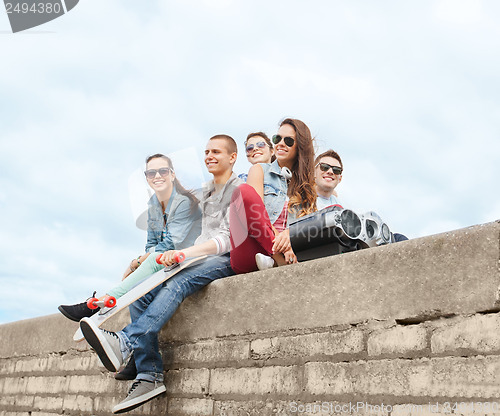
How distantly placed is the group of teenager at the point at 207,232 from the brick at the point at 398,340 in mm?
809

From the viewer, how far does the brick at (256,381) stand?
122 inches

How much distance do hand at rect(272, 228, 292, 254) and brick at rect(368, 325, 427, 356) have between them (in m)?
0.80

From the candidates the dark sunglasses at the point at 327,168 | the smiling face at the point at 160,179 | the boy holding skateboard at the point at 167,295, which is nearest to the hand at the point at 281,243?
the boy holding skateboard at the point at 167,295

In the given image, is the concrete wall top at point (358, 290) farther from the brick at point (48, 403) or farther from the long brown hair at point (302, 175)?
the brick at point (48, 403)

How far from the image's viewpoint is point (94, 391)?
14.6 feet

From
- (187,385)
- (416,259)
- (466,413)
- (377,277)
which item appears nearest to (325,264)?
(377,277)

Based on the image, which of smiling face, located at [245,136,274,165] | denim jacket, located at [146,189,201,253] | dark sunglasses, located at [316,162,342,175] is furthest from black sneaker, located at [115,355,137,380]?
dark sunglasses, located at [316,162,342,175]

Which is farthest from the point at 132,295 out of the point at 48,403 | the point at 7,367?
the point at 7,367

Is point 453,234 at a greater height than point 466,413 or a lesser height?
greater

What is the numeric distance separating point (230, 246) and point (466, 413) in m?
1.78

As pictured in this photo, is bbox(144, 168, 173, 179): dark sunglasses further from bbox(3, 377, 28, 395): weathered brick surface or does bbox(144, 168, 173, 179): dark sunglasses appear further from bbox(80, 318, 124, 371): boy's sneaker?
bbox(3, 377, 28, 395): weathered brick surface

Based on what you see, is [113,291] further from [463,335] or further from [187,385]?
[463,335]

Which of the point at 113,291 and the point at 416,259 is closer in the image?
the point at 416,259

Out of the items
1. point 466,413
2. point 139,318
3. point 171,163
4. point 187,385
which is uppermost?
point 171,163
